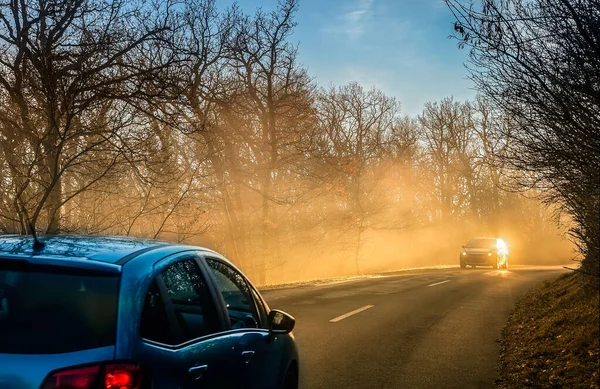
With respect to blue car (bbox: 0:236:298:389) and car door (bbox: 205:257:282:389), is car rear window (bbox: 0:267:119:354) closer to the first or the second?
blue car (bbox: 0:236:298:389)

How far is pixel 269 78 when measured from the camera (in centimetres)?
3322

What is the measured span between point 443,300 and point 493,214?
176 feet

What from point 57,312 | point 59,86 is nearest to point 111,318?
point 57,312

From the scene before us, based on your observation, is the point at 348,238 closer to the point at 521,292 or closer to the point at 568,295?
the point at 521,292

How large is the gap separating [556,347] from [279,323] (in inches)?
194

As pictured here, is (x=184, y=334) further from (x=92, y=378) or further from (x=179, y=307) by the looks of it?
(x=92, y=378)

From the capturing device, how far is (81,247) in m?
3.10

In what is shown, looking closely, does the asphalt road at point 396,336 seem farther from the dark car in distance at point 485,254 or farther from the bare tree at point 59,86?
the dark car in distance at point 485,254

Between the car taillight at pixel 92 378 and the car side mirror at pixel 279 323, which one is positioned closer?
the car taillight at pixel 92 378

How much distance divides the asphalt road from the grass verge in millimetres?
285

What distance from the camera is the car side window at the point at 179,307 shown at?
9.23 ft

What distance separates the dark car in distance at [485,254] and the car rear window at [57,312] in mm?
33921

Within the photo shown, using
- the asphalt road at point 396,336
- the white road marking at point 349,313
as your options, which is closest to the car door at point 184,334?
the asphalt road at point 396,336

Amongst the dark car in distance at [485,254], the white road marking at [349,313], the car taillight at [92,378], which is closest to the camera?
the car taillight at [92,378]
